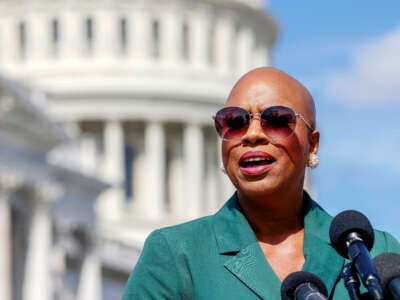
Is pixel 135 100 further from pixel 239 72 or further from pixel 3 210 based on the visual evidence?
pixel 3 210

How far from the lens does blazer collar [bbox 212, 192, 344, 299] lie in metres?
4.30

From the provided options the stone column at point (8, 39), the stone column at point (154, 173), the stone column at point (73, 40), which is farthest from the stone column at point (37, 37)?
the stone column at point (154, 173)

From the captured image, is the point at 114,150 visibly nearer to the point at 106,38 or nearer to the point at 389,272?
the point at 106,38

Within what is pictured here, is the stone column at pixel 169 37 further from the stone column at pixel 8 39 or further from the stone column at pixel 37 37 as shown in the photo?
the stone column at pixel 8 39

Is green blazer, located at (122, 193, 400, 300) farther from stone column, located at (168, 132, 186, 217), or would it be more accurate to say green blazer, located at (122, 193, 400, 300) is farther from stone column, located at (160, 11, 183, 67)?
stone column, located at (160, 11, 183, 67)

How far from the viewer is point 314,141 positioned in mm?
4844

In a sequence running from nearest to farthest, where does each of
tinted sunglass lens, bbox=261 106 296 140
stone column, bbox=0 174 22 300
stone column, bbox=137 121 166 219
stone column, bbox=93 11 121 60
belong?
tinted sunglass lens, bbox=261 106 296 140, stone column, bbox=0 174 22 300, stone column, bbox=137 121 166 219, stone column, bbox=93 11 121 60

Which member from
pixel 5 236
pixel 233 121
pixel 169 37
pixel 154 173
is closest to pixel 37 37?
pixel 169 37

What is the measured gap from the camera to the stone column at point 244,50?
9156 centimetres

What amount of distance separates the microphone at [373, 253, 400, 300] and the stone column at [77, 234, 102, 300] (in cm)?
5425

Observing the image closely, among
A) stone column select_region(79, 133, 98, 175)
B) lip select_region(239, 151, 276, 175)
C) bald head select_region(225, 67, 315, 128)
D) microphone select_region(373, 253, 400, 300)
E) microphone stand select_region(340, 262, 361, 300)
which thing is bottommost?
stone column select_region(79, 133, 98, 175)

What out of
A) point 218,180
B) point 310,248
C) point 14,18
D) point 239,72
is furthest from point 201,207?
point 310,248

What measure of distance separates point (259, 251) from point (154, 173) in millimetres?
80003

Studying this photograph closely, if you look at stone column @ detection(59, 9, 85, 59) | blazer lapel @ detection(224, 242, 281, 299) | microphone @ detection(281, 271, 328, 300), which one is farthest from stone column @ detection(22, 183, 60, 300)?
microphone @ detection(281, 271, 328, 300)
